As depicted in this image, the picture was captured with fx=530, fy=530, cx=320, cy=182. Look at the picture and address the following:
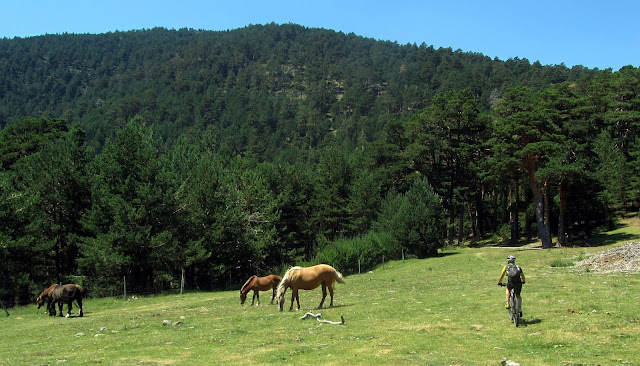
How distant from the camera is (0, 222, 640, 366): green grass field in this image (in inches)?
458

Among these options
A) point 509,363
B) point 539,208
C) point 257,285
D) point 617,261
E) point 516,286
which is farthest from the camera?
point 539,208

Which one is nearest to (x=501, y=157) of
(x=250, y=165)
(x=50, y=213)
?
(x=250, y=165)

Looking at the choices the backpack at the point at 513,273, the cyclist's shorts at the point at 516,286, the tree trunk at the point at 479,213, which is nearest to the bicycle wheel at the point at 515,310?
the cyclist's shorts at the point at 516,286

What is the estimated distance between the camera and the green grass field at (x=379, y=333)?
11.6m

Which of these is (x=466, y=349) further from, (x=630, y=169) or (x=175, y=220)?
(x=630, y=169)

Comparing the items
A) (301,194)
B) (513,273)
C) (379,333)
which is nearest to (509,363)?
(379,333)

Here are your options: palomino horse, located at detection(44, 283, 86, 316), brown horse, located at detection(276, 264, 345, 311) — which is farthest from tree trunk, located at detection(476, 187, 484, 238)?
palomino horse, located at detection(44, 283, 86, 316)

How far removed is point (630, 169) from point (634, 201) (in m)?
3.96

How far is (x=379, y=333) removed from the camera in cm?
1422

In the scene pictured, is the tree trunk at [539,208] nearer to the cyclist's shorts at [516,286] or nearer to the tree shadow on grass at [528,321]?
the tree shadow on grass at [528,321]

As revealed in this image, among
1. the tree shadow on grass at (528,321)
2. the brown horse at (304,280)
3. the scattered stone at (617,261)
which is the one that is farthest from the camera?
the scattered stone at (617,261)

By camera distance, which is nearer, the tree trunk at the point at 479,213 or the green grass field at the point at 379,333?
the green grass field at the point at 379,333

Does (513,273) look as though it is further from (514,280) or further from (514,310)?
(514,310)

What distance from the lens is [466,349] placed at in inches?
479
